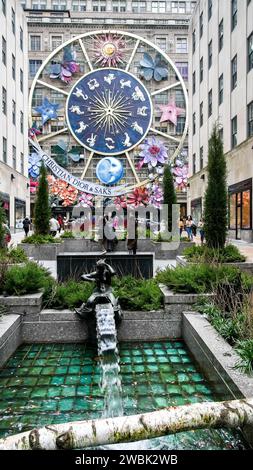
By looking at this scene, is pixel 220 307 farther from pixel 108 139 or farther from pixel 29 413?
pixel 108 139

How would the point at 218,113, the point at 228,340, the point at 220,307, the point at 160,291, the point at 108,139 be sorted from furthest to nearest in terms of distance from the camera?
the point at 108,139 → the point at 218,113 → the point at 160,291 → the point at 220,307 → the point at 228,340

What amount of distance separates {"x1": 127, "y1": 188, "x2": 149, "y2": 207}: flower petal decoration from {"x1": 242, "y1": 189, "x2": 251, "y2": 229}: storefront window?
35.6 meters

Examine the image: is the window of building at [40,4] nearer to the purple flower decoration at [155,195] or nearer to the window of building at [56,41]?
the window of building at [56,41]

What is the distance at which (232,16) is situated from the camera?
31391 mm

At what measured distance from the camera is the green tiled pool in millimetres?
4711

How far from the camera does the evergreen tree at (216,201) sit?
1351cm

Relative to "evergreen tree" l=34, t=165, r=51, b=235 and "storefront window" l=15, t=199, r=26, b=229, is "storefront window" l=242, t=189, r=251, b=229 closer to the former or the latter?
"evergreen tree" l=34, t=165, r=51, b=235

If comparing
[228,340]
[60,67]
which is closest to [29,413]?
[228,340]

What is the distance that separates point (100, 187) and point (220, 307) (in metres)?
57.6

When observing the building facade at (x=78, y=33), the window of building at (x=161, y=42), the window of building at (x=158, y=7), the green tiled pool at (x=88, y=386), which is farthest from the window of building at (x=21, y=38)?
the window of building at (x=158, y=7)

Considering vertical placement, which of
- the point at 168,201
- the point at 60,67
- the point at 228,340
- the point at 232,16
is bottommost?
the point at 228,340

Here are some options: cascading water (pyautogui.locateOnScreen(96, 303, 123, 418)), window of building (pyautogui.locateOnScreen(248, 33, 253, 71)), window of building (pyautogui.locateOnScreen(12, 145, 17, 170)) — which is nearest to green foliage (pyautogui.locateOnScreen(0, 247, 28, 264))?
cascading water (pyautogui.locateOnScreen(96, 303, 123, 418))

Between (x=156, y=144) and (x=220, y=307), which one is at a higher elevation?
(x=156, y=144)
